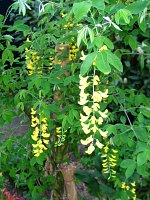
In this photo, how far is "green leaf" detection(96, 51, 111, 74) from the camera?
86 centimetres

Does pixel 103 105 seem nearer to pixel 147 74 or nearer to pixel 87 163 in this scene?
pixel 87 163

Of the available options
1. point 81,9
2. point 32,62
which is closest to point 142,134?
point 32,62

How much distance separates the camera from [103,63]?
863mm

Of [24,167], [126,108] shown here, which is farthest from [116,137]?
[24,167]

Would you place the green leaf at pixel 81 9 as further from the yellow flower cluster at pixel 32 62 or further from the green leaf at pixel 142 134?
the yellow flower cluster at pixel 32 62

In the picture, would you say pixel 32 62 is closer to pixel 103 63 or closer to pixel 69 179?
pixel 69 179

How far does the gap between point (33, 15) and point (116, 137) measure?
2.97m

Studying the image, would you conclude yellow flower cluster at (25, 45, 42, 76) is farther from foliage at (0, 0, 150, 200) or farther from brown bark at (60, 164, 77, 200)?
brown bark at (60, 164, 77, 200)

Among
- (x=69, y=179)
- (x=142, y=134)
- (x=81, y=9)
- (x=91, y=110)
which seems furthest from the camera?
(x=69, y=179)

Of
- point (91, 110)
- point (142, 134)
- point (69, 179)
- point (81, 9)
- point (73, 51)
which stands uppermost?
point (81, 9)

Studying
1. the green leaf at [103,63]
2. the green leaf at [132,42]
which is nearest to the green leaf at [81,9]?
the green leaf at [103,63]

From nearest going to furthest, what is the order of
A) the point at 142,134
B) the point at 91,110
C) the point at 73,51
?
the point at 91,110 → the point at 142,134 → the point at 73,51

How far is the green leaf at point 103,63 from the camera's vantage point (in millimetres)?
857

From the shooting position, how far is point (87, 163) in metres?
3.32
